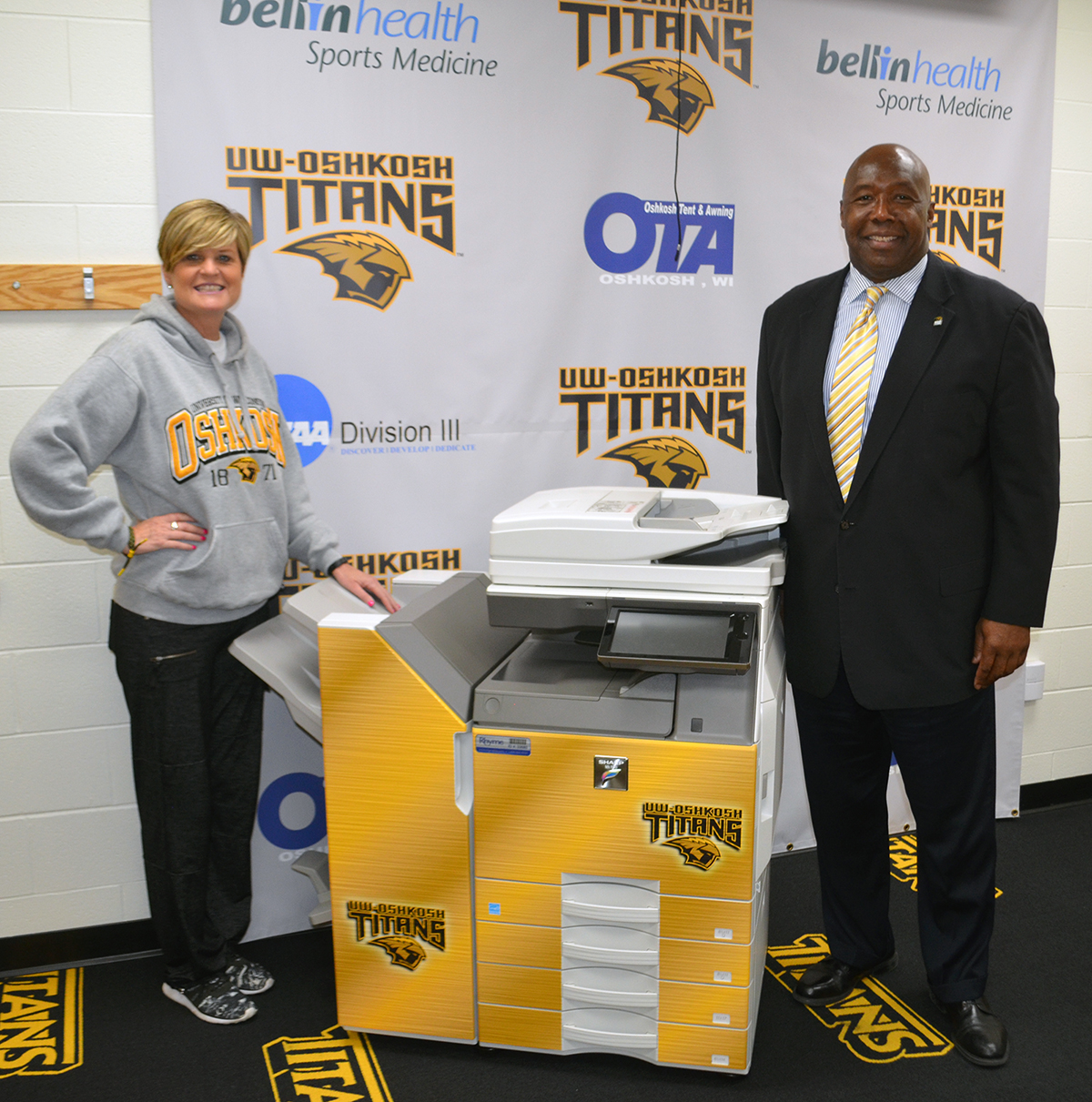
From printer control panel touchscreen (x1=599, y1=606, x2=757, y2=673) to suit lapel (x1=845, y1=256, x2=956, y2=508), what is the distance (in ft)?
1.25

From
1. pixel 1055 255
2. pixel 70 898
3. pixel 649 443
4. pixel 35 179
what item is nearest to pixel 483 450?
pixel 649 443

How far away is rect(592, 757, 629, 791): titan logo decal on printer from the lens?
6.28ft

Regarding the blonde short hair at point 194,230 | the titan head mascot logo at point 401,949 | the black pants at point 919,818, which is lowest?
the titan head mascot logo at point 401,949

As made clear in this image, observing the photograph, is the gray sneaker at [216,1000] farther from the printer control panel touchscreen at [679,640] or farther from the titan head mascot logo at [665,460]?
the titan head mascot logo at [665,460]

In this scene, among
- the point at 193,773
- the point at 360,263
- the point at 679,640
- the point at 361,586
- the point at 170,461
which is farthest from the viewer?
the point at 360,263

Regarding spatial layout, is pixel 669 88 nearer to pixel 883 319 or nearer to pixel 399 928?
pixel 883 319

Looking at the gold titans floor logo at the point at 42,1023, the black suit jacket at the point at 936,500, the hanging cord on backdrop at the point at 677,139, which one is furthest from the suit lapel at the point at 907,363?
the gold titans floor logo at the point at 42,1023

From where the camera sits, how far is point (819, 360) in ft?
6.86

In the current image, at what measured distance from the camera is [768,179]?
2828mm

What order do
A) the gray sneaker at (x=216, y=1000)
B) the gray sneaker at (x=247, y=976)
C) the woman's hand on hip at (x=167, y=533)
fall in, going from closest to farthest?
the woman's hand on hip at (x=167, y=533) → the gray sneaker at (x=216, y=1000) → the gray sneaker at (x=247, y=976)

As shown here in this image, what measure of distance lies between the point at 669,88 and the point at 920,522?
57.1 inches

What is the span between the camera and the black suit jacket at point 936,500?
194 centimetres

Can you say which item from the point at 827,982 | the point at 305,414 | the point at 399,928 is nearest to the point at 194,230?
the point at 305,414

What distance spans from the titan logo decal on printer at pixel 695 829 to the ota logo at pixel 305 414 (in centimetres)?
126
